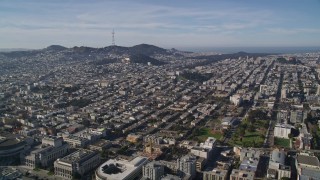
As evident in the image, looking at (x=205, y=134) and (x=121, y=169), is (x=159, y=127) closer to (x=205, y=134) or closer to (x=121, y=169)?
(x=205, y=134)

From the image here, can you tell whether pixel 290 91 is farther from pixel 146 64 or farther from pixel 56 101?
pixel 146 64

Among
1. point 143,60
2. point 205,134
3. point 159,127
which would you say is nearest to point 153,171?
point 205,134

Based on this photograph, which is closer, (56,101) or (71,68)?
(56,101)

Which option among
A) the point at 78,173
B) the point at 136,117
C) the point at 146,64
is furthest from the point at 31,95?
the point at 146,64

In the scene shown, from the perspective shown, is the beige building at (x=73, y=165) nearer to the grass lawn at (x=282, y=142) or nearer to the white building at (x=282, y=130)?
the grass lawn at (x=282, y=142)

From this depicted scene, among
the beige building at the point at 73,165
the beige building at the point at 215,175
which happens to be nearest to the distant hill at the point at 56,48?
the beige building at the point at 73,165

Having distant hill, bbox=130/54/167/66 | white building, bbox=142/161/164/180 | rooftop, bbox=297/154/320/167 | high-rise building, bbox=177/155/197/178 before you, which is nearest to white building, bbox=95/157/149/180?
white building, bbox=142/161/164/180
